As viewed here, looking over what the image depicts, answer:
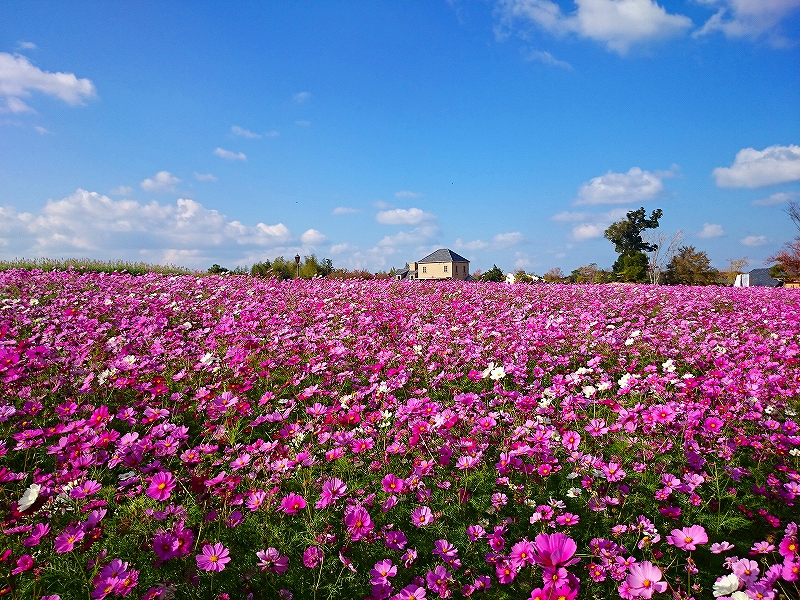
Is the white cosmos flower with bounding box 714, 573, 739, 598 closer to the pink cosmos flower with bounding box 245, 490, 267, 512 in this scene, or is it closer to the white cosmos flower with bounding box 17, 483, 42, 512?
the pink cosmos flower with bounding box 245, 490, 267, 512

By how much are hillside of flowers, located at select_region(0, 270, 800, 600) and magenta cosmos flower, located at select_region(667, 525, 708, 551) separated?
0.01 m

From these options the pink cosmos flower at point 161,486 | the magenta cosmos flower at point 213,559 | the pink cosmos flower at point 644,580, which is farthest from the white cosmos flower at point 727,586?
the pink cosmos flower at point 161,486

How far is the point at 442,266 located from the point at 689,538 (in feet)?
216

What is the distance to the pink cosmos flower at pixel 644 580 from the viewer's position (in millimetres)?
1879

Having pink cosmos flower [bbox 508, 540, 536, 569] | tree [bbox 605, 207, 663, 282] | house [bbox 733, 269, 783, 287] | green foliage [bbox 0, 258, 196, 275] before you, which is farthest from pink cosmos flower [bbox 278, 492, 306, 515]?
house [bbox 733, 269, 783, 287]

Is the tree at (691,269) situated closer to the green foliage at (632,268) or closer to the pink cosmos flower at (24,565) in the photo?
the green foliage at (632,268)

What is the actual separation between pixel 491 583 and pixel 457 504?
0.51 m

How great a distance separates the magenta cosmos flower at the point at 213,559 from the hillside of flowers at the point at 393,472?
0.01 meters

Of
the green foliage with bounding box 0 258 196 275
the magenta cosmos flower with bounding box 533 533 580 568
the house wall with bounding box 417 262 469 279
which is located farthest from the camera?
the house wall with bounding box 417 262 469 279

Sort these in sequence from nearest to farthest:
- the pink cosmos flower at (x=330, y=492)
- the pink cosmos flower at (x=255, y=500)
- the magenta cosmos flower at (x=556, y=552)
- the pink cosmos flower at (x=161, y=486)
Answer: the magenta cosmos flower at (x=556, y=552)
the pink cosmos flower at (x=161, y=486)
the pink cosmos flower at (x=330, y=492)
the pink cosmos flower at (x=255, y=500)

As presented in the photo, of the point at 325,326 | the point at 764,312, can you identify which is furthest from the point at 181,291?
the point at 764,312

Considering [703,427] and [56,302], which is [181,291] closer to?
[56,302]

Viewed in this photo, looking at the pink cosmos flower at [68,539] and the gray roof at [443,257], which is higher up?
the gray roof at [443,257]

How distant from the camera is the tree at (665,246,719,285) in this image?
39.8 m
